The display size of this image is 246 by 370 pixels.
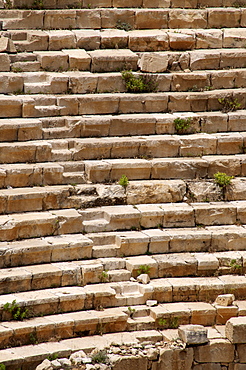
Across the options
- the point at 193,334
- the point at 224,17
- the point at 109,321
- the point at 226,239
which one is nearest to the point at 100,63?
the point at 224,17

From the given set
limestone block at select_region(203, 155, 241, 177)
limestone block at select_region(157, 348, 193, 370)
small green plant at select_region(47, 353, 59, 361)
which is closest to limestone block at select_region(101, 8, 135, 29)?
limestone block at select_region(203, 155, 241, 177)

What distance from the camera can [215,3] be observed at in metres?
21.9

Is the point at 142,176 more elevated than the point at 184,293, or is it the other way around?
the point at 142,176

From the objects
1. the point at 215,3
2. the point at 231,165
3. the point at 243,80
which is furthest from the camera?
→ the point at 215,3

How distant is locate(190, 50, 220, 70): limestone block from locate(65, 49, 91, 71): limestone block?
2.91 meters

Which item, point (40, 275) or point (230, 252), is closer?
point (40, 275)

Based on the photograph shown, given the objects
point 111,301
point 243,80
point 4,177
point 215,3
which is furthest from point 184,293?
point 215,3

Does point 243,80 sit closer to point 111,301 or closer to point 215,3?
point 215,3

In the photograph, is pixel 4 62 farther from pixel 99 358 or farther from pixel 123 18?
pixel 99 358

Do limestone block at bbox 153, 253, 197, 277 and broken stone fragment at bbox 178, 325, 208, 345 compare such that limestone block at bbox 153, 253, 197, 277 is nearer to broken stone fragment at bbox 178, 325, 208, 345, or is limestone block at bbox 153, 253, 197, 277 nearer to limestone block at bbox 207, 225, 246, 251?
limestone block at bbox 207, 225, 246, 251

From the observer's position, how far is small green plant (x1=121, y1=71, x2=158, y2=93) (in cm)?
1897

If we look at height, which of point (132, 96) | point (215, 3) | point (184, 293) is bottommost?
point (184, 293)

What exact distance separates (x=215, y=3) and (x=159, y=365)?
38.0ft

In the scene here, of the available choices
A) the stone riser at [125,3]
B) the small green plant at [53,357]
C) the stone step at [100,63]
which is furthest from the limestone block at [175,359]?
the stone riser at [125,3]
